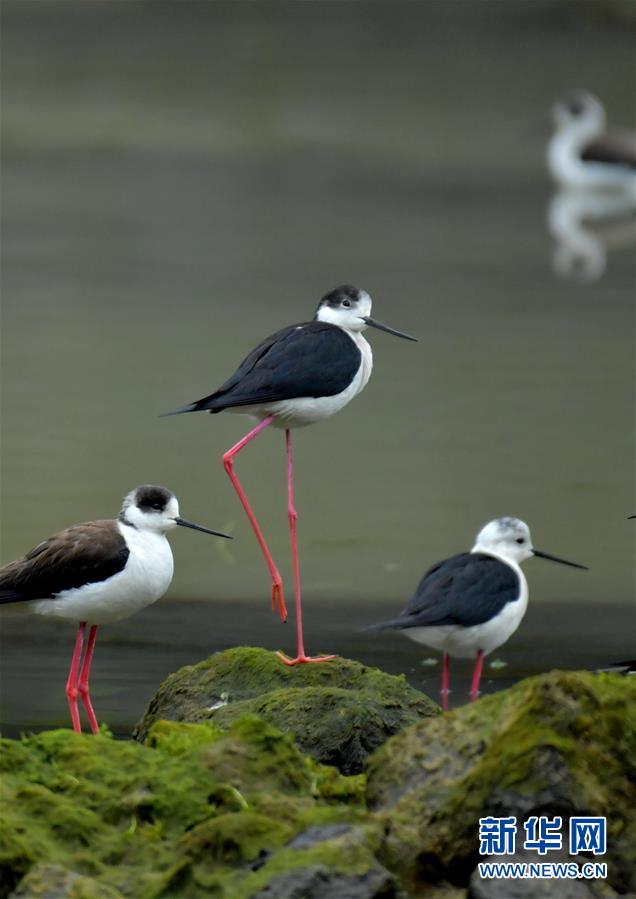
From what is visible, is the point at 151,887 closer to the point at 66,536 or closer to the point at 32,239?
the point at 66,536

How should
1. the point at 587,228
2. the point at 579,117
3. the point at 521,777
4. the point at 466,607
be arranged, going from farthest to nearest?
the point at 579,117 → the point at 587,228 → the point at 466,607 → the point at 521,777

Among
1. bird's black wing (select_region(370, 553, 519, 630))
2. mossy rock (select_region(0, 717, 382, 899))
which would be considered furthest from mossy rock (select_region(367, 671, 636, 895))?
bird's black wing (select_region(370, 553, 519, 630))

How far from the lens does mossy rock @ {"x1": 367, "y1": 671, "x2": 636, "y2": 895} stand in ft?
15.2

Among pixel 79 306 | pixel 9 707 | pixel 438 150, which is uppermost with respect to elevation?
pixel 438 150

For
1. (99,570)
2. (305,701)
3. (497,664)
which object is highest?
(99,570)

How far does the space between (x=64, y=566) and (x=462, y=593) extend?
4.65ft

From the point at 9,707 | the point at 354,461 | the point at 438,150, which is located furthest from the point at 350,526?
the point at 438,150

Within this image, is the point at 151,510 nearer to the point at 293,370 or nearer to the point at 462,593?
the point at 293,370

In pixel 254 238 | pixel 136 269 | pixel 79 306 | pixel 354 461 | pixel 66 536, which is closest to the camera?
pixel 66 536

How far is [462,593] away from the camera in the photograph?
6.77m

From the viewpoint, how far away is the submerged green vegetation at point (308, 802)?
4.47 meters

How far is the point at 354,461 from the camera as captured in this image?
446 inches

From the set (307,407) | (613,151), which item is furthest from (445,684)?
(613,151)

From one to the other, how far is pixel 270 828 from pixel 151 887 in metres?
0.32
